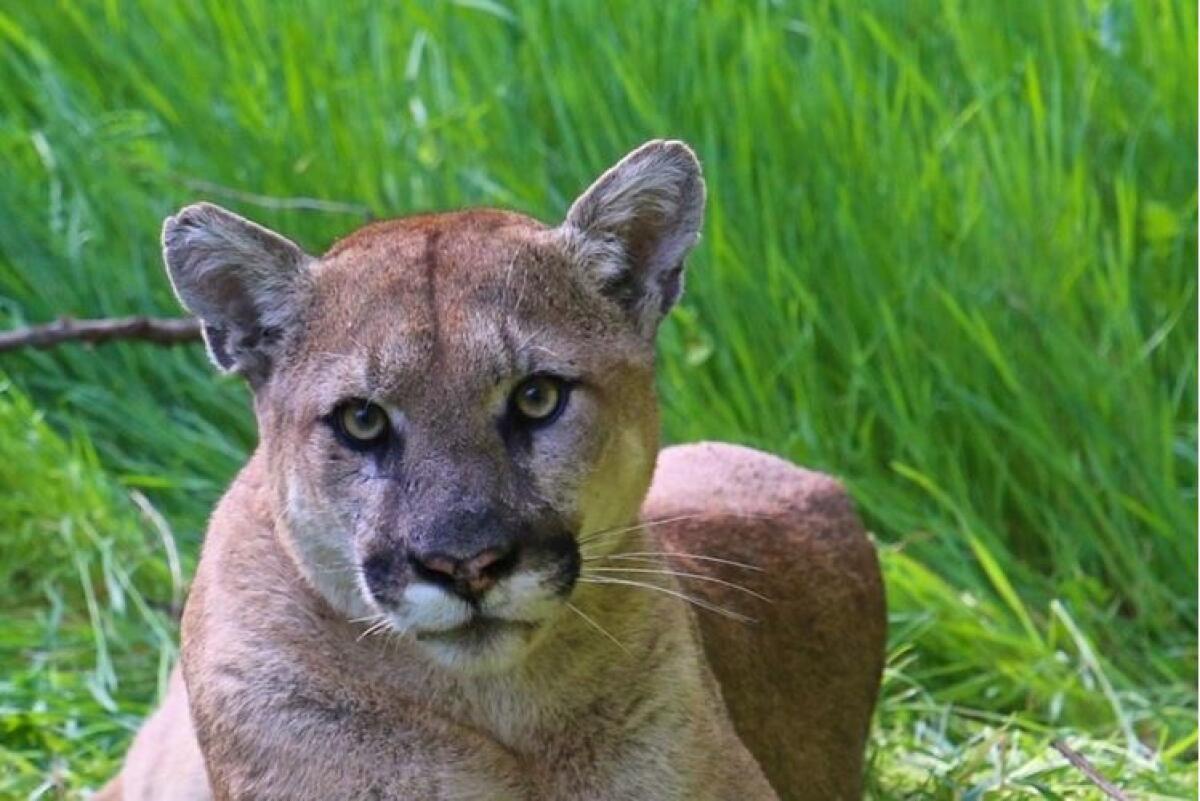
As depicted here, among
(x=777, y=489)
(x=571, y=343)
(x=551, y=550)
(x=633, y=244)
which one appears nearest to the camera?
(x=551, y=550)

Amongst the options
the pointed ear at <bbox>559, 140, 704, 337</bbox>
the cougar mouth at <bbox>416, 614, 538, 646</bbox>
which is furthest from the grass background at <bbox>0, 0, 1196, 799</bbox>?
the cougar mouth at <bbox>416, 614, 538, 646</bbox>

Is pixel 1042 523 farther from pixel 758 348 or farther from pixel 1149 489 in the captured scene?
pixel 758 348

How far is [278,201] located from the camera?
6445 mm

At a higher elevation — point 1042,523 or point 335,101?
point 335,101

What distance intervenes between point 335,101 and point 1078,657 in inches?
109

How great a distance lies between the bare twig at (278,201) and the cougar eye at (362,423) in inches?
111

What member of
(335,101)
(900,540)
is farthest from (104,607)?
(900,540)

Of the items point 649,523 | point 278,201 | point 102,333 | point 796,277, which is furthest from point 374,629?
point 278,201

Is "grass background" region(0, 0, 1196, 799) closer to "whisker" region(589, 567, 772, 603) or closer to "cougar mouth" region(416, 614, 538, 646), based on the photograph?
"whisker" region(589, 567, 772, 603)

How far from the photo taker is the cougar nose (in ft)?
10.9

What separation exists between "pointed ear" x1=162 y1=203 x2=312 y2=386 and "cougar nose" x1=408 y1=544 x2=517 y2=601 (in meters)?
0.67

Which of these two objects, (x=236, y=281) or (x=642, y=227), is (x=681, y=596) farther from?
(x=236, y=281)

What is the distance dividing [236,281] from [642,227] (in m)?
0.71

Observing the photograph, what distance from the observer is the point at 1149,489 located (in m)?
5.98
